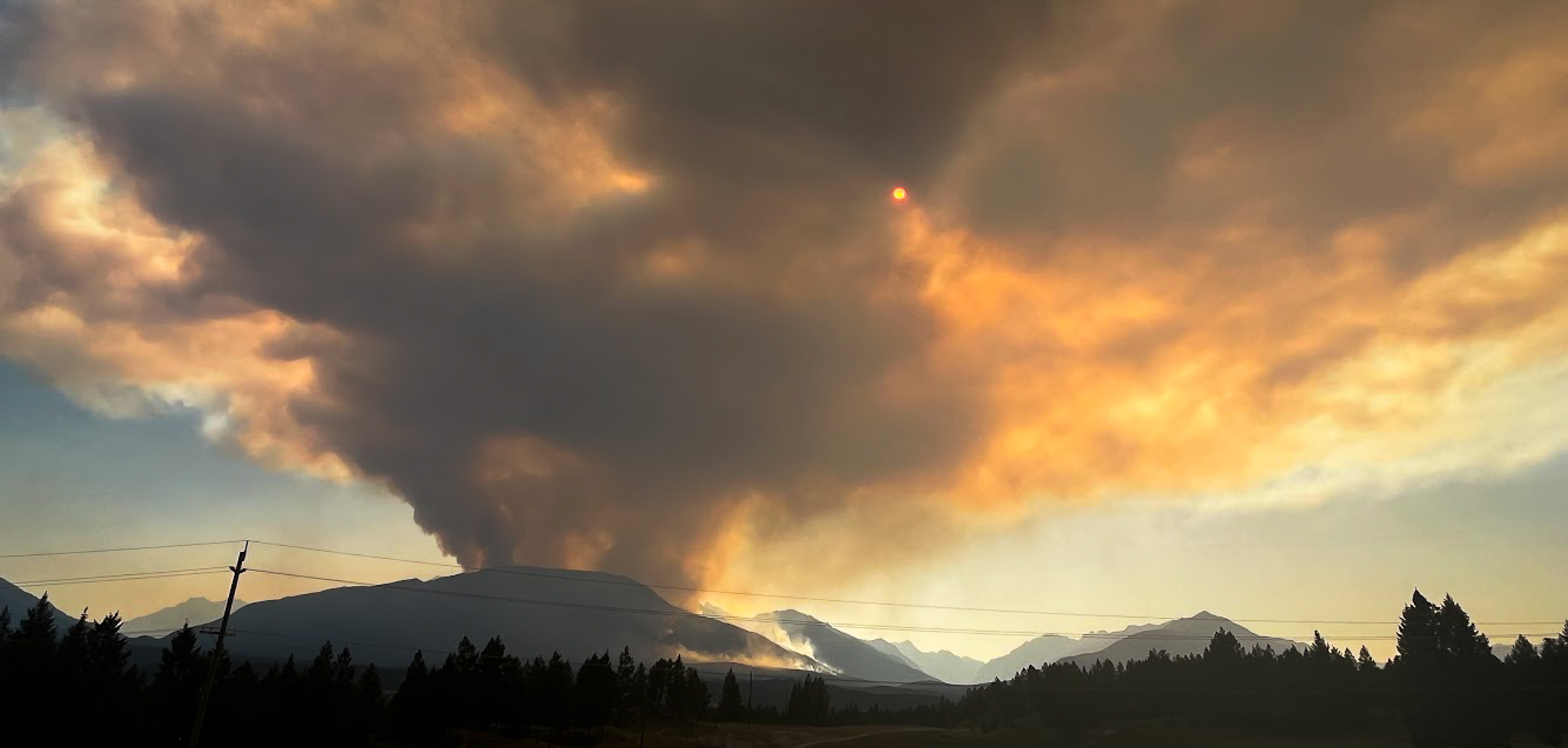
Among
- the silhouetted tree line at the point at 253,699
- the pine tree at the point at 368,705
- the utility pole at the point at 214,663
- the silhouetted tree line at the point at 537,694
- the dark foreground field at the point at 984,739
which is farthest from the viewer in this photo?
the dark foreground field at the point at 984,739

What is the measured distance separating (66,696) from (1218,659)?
8516 inches

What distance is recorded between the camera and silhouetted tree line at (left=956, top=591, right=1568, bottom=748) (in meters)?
125

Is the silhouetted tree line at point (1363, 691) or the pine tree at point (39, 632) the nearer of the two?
the pine tree at point (39, 632)

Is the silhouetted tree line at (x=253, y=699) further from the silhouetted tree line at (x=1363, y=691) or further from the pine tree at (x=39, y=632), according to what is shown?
the silhouetted tree line at (x=1363, y=691)

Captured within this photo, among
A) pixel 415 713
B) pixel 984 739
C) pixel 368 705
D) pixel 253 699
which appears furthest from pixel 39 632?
pixel 984 739

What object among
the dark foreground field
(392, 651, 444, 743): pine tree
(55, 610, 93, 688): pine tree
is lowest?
the dark foreground field

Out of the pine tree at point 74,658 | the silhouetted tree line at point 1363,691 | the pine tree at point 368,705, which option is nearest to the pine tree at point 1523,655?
the silhouetted tree line at point 1363,691

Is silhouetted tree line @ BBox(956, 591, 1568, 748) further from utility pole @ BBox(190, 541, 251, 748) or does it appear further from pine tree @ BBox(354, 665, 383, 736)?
utility pole @ BBox(190, 541, 251, 748)

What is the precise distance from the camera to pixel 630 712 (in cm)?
19262

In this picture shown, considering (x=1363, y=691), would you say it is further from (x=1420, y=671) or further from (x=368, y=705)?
(x=368, y=705)

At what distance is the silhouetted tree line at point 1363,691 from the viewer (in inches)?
Answer: 4929

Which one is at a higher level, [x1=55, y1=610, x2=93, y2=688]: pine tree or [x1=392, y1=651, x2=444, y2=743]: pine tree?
[x1=55, y1=610, x2=93, y2=688]: pine tree

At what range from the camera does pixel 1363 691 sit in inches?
6009

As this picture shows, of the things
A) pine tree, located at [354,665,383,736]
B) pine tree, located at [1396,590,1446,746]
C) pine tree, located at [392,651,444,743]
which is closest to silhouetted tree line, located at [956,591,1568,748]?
pine tree, located at [1396,590,1446,746]
